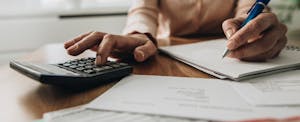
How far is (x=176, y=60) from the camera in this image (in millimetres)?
689

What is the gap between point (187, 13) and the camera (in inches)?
40.0

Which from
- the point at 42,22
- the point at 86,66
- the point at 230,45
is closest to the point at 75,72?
the point at 86,66

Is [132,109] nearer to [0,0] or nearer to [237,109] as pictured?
[237,109]

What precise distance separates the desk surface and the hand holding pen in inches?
3.3

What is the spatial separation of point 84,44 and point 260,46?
0.32 m

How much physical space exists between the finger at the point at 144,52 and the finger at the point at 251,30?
0.53ft

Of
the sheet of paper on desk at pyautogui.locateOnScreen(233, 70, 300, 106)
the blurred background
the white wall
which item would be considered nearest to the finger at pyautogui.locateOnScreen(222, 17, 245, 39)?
the sheet of paper on desk at pyautogui.locateOnScreen(233, 70, 300, 106)

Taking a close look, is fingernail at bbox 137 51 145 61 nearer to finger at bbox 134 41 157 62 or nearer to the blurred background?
finger at bbox 134 41 157 62

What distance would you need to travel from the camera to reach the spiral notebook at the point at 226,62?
0.55 m

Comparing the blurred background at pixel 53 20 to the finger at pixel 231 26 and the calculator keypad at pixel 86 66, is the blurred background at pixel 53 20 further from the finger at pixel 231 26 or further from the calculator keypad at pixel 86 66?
the calculator keypad at pixel 86 66

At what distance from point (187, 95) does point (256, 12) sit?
0.27 metres

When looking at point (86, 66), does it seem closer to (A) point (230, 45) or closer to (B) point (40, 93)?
(B) point (40, 93)

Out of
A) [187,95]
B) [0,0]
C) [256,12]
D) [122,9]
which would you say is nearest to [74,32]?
[122,9]

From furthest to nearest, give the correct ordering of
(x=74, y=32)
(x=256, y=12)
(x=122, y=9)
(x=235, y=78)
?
(x=122, y=9), (x=74, y=32), (x=256, y=12), (x=235, y=78)
